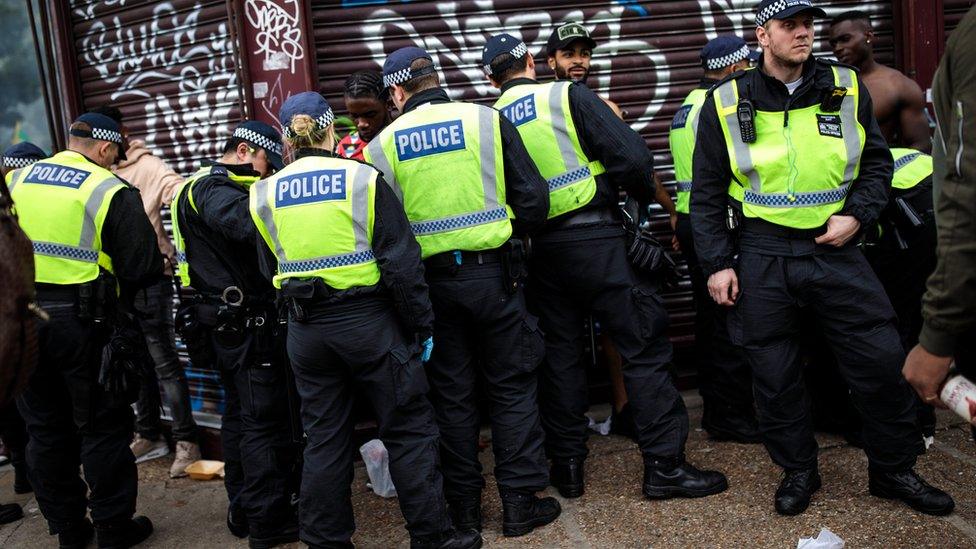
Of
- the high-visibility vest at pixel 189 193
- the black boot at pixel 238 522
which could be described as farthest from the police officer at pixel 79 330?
the black boot at pixel 238 522

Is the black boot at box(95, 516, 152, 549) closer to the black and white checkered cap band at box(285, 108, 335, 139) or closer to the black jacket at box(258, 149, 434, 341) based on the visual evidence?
the black jacket at box(258, 149, 434, 341)

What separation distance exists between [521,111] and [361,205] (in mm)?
1106

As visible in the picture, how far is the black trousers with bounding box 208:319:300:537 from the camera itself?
174 inches

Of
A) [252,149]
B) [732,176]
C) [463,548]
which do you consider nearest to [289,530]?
[463,548]

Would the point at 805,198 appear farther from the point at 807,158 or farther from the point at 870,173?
the point at 870,173

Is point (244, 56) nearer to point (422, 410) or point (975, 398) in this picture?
point (422, 410)

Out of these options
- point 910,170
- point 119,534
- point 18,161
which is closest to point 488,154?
point 910,170

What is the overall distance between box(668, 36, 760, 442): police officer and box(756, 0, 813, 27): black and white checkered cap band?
1.05 meters

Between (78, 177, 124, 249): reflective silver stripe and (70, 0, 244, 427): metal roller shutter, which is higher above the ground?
(70, 0, 244, 427): metal roller shutter

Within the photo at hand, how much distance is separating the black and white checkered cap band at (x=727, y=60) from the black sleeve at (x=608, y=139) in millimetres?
1163

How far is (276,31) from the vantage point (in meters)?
5.46

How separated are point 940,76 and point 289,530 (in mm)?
3634

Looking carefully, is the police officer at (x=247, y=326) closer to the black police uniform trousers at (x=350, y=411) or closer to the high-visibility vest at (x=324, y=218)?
the black police uniform trousers at (x=350, y=411)

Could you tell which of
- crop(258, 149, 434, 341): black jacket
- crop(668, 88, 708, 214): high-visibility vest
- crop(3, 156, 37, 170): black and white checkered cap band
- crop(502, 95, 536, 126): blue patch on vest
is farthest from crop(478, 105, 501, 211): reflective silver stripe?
crop(3, 156, 37, 170): black and white checkered cap band
